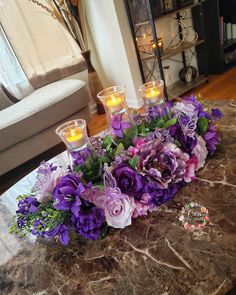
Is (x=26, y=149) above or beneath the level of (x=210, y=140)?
beneath

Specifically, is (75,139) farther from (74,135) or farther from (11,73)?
(11,73)


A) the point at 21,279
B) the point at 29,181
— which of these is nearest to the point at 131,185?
the point at 21,279

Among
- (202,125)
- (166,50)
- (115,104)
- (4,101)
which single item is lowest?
(166,50)

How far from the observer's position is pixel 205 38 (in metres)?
2.91

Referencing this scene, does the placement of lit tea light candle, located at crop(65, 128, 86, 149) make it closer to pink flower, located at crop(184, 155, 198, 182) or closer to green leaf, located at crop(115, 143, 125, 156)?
green leaf, located at crop(115, 143, 125, 156)

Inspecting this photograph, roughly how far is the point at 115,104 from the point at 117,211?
359 mm

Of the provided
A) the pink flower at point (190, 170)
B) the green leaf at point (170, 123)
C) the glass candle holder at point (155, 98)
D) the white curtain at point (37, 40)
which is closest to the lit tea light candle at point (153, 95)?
the glass candle holder at point (155, 98)

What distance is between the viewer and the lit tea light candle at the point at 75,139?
2.48 feet

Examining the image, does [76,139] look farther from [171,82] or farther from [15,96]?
[171,82]

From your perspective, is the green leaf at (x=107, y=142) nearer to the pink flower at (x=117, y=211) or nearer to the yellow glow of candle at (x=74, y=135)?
the yellow glow of candle at (x=74, y=135)

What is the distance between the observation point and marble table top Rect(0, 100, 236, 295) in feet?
1.66

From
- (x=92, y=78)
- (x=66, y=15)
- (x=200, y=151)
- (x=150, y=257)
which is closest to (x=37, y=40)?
(x=66, y=15)

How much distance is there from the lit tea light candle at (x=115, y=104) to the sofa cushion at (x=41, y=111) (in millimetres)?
1100

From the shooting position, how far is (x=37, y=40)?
2.46 meters
